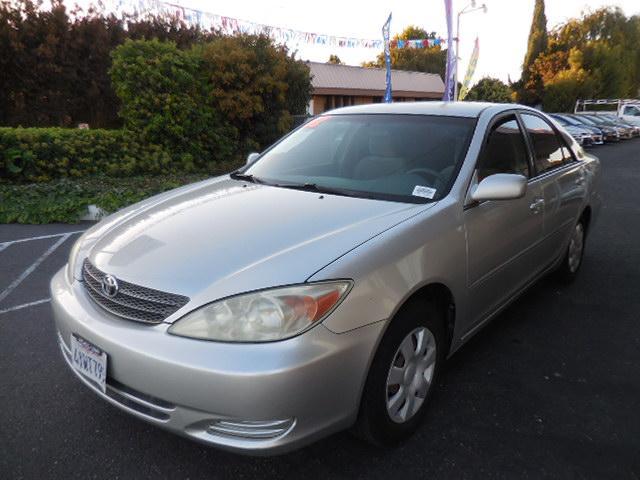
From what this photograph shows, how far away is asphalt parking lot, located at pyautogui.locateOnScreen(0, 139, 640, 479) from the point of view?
7.22ft

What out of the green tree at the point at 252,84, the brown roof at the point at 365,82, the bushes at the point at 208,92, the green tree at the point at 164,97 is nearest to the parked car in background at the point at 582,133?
the brown roof at the point at 365,82

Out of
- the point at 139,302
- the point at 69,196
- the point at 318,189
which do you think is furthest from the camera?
the point at 69,196

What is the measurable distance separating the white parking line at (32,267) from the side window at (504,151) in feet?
12.5

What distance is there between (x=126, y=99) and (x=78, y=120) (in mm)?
9082

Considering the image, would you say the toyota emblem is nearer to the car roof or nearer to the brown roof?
the car roof

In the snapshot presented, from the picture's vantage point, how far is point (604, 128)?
22.0 meters

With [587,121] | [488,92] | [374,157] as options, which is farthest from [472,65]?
[374,157]

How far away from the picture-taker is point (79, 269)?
242 centimetres

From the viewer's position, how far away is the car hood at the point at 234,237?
194 cm

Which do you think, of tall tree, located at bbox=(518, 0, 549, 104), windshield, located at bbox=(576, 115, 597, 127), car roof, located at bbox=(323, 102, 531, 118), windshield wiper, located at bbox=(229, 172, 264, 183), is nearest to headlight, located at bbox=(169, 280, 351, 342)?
windshield wiper, located at bbox=(229, 172, 264, 183)

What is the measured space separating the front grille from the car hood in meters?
0.03

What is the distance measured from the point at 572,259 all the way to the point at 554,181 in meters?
1.04

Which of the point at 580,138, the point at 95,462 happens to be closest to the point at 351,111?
the point at 95,462

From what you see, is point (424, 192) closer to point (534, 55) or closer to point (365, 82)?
point (365, 82)
